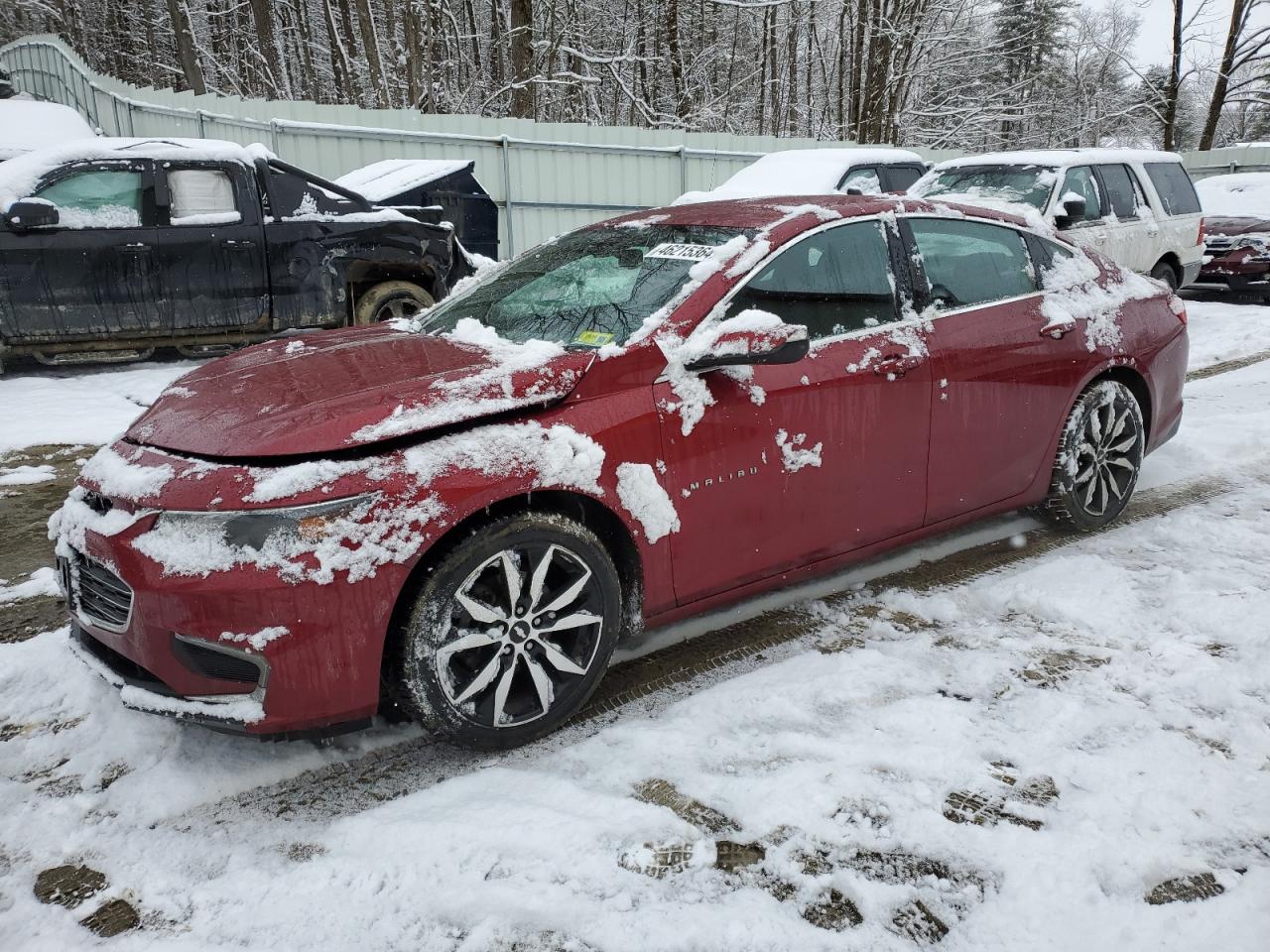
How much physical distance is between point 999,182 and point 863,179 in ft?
4.97

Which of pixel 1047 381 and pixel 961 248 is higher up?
pixel 961 248

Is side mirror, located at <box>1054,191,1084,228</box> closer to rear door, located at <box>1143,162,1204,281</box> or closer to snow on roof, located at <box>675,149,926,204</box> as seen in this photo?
rear door, located at <box>1143,162,1204,281</box>

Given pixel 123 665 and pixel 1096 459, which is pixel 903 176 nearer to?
pixel 1096 459

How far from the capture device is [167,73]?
38.2 meters

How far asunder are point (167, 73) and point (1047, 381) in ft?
142

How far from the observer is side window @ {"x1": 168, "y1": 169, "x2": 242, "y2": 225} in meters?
7.70

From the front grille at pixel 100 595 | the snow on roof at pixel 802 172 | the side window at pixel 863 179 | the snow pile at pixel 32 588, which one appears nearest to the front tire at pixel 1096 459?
the front grille at pixel 100 595

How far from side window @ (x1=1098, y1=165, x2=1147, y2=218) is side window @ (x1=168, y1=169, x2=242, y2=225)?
8.20 metres

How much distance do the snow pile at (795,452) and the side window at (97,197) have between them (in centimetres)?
658

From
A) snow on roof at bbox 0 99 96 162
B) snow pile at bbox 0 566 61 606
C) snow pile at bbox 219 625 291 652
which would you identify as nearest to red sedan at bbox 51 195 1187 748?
snow pile at bbox 219 625 291 652

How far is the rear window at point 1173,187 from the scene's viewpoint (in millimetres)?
9930

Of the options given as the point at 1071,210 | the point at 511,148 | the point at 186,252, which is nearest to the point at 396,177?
the point at 186,252

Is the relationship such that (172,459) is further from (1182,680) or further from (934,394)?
(1182,680)

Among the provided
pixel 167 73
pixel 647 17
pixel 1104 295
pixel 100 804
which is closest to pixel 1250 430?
pixel 1104 295
